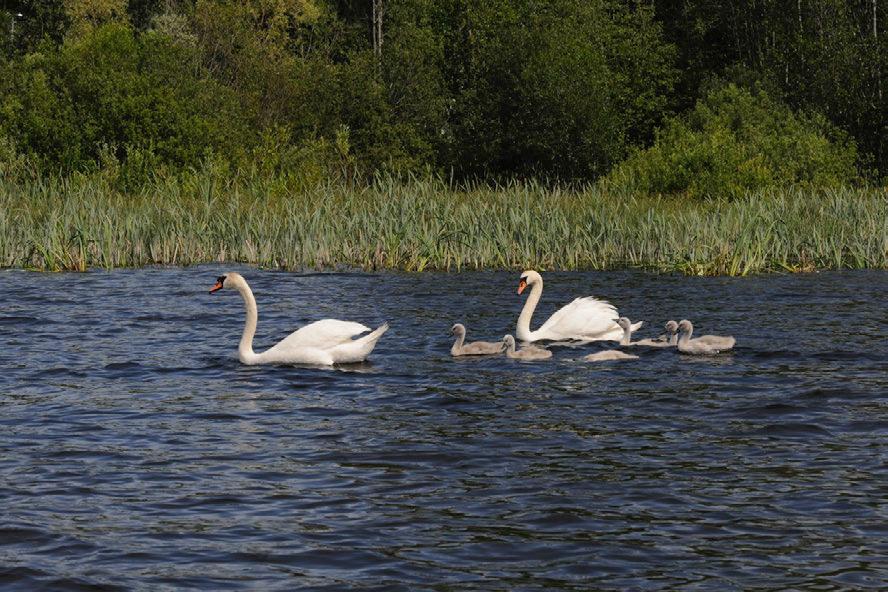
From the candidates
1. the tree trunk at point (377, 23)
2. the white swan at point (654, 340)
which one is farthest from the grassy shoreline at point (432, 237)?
the tree trunk at point (377, 23)

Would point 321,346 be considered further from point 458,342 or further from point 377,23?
point 377,23

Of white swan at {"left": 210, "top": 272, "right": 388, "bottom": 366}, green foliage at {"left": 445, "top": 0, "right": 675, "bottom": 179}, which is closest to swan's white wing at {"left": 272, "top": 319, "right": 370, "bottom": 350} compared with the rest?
white swan at {"left": 210, "top": 272, "right": 388, "bottom": 366}

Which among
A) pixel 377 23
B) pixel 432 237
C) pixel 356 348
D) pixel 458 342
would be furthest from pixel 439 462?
pixel 377 23

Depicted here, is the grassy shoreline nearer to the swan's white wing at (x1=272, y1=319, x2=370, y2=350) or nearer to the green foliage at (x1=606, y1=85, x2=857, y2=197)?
the green foliage at (x1=606, y1=85, x2=857, y2=197)

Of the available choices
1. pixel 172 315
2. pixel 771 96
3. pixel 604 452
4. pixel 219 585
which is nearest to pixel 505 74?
pixel 771 96

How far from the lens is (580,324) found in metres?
18.1

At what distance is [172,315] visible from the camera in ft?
66.1

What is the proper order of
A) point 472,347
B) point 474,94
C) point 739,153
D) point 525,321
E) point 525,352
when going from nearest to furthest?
point 525,352 < point 472,347 < point 525,321 < point 739,153 < point 474,94

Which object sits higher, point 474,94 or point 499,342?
point 474,94


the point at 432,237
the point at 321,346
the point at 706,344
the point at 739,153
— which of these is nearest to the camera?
the point at 321,346

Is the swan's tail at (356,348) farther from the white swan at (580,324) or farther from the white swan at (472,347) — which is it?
the white swan at (580,324)

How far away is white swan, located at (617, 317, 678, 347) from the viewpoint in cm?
1711

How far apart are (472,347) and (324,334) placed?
1.95m

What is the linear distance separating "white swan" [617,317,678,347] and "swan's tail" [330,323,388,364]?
129 inches
